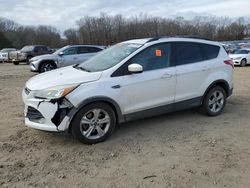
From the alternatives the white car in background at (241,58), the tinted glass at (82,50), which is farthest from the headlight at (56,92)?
the white car in background at (241,58)

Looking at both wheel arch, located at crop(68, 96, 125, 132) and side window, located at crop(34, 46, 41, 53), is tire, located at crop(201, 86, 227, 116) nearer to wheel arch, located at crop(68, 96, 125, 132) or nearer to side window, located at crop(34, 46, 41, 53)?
wheel arch, located at crop(68, 96, 125, 132)

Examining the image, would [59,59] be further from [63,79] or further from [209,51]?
[63,79]

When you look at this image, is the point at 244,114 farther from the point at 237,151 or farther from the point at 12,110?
the point at 12,110

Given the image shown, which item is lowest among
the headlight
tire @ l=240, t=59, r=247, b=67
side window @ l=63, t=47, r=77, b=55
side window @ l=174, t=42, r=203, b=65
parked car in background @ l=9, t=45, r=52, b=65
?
tire @ l=240, t=59, r=247, b=67

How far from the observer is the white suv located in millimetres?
4543

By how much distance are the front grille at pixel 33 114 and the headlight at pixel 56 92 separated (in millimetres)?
251

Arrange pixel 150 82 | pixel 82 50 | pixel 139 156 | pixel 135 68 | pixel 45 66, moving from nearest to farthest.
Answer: pixel 139 156, pixel 135 68, pixel 150 82, pixel 45 66, pixel 82 50

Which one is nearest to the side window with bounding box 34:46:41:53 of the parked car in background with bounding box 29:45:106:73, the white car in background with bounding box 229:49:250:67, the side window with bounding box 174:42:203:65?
the parked car in background with bounding box 29:45:106:73

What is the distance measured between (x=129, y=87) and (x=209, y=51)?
2.22 meters

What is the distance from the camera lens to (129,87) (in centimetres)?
497

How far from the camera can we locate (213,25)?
101875 millimetres

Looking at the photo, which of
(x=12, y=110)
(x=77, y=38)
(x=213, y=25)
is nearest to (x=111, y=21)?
(x=77, y=38)

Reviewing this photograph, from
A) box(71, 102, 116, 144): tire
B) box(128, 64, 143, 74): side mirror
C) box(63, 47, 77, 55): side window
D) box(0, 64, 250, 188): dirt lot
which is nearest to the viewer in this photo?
box(0, 64, 250, 188): dirt lot

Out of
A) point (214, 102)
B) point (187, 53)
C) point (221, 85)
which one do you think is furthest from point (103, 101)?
point (221, 85)
